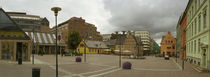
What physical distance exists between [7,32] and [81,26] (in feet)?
222

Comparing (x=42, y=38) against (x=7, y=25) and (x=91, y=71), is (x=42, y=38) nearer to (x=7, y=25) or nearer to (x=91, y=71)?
(x=7, y=25)

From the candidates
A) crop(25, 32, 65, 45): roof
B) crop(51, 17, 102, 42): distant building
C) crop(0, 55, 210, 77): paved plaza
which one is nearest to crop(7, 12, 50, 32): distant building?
crop(51, 17, 102, 42): distant building

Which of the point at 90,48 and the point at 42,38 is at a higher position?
the point at 42,38

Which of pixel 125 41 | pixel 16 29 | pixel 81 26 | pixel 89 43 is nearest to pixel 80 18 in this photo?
pixel 81 26

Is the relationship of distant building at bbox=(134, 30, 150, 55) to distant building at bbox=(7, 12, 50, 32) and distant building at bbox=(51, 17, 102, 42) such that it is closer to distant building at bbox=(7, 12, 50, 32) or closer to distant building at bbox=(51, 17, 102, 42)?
distant building at bbox=(51, 17, 102, 42)

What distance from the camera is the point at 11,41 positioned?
2183 centimetres

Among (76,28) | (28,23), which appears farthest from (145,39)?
(28,23)

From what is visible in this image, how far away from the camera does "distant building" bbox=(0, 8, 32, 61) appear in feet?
71.1

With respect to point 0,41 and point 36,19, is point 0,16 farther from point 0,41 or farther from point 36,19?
point 36,19

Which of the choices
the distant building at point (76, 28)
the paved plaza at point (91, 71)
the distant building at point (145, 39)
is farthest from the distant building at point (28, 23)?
the distant building at point (145, 39)

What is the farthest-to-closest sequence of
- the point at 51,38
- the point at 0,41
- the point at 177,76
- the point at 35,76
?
the point at 51,38
the point at 0,41
the point at 177,76
the point at 35,76

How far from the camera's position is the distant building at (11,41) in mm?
21656

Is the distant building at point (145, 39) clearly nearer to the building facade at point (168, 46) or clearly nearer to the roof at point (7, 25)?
the building facade at point (168, 46)

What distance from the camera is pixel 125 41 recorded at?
6844 centimetres
